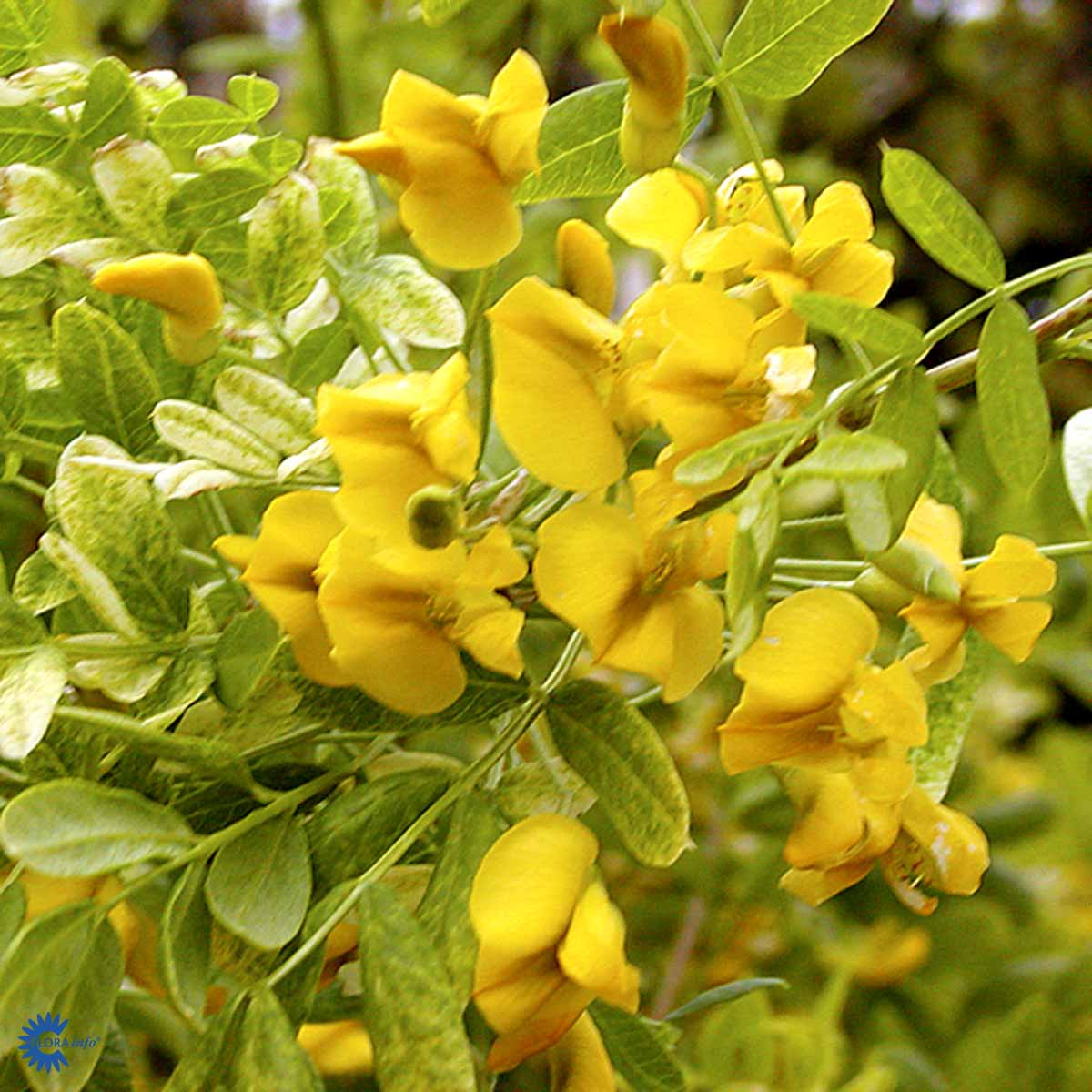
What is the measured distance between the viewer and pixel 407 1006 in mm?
283

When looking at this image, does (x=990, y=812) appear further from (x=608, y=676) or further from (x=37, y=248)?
(x=37, y=248)

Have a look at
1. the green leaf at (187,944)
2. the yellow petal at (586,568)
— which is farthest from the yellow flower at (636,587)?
the green leaf at (187,944)

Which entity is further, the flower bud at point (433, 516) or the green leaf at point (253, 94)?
the green leaf at point (253, 94)

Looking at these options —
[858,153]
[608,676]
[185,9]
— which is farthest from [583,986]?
[858,153]

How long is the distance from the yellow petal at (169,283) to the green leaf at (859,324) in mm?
130

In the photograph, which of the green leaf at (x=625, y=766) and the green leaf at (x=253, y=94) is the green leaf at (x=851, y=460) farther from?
the green leaf at (x=253, y=94)

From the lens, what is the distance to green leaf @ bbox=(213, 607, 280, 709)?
1.03 ft

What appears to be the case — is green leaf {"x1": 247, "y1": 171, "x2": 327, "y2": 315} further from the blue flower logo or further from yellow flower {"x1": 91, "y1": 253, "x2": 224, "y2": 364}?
the blue flower logo

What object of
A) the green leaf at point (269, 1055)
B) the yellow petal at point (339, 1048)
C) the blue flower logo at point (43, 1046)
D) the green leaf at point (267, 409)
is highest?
the green leaf at point (267, 409)

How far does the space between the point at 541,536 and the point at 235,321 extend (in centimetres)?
14

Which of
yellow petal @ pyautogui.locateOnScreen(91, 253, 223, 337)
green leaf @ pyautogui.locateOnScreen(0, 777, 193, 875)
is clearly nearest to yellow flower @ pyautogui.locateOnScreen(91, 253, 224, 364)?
yellow petal @ pyautogui.locateOnScreen(91, 253, 223, 337)

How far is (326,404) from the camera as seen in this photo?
10.9 inches

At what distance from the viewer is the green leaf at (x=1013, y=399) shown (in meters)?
0.31

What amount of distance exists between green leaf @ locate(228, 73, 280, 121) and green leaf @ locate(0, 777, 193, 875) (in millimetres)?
176
